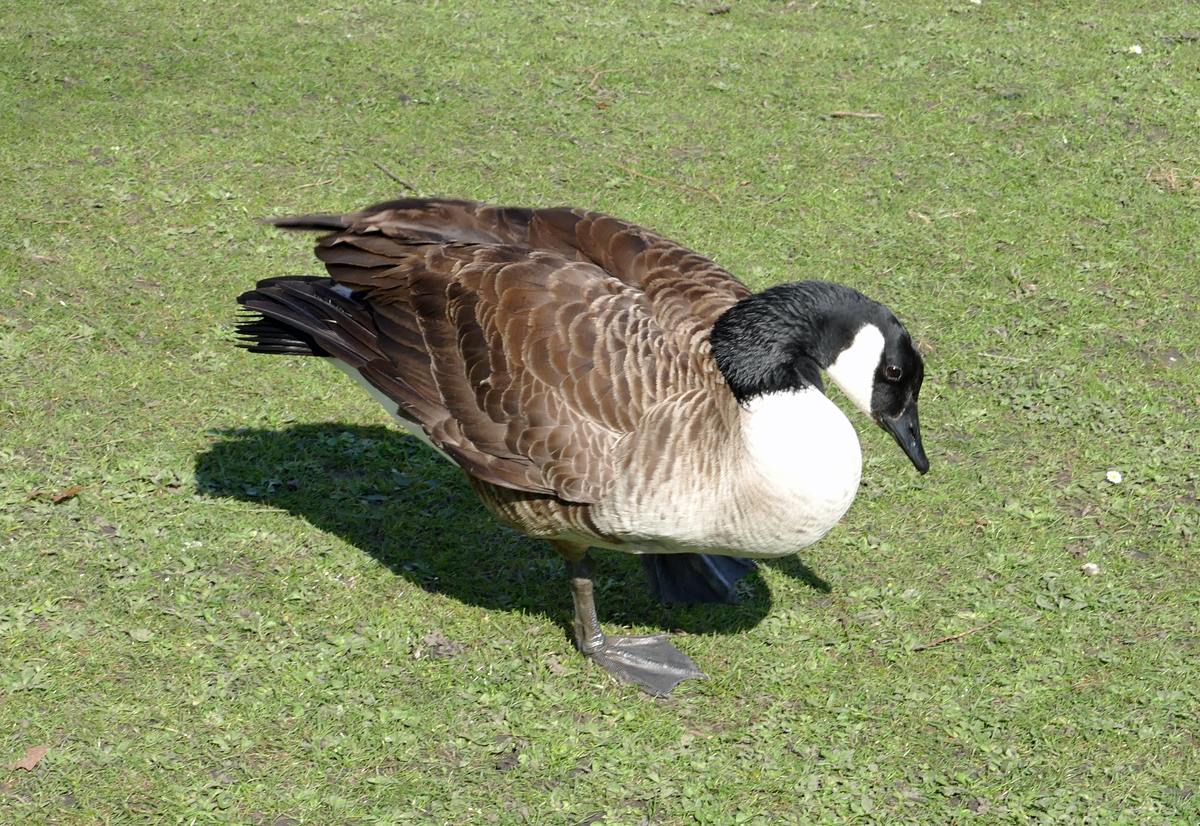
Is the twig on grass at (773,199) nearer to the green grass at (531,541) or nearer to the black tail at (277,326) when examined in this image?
the green grass at (531,541)

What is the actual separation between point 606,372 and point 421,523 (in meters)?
1.65

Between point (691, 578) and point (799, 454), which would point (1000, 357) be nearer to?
point (691, 578)

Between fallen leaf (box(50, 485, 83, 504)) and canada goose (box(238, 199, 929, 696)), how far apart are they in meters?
1.17

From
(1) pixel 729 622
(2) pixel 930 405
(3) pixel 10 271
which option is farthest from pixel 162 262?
(2) pixel 930 405

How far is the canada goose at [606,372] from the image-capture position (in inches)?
154

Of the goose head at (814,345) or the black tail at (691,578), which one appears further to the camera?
the black tail at (691,578)

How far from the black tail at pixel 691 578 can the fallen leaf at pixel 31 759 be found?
237cm

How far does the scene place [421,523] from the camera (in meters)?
5.25

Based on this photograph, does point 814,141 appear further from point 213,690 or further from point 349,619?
point 213,690

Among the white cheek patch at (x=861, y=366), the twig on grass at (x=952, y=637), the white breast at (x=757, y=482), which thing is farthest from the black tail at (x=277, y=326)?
the twig on grass at (x=952, y=637)

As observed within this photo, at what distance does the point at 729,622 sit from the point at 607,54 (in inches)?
220

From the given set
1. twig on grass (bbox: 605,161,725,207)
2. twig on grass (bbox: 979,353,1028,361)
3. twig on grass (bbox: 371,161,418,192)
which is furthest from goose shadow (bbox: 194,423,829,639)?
twig on grass (bbox: 605,161,725,207)

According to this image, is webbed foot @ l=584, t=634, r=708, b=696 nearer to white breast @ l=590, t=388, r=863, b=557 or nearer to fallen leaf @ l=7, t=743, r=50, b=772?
white breast @ l=590, t=388, r=863, b=557

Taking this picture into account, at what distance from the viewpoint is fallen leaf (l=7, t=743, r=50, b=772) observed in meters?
3.86
